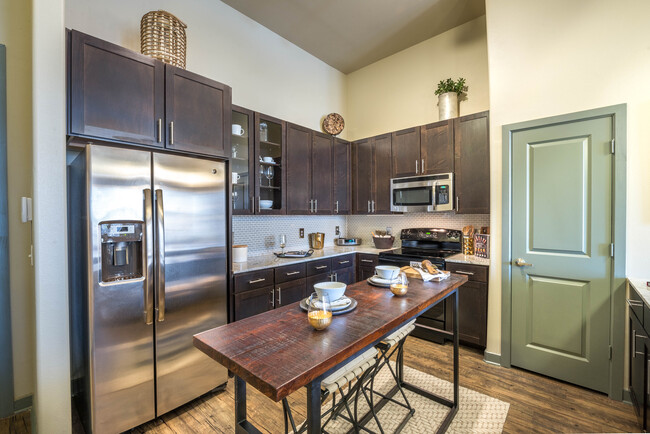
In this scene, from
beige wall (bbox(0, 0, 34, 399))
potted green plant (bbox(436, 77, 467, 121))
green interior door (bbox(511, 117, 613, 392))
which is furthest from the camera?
potted green plant (bbox(436, 77, 467, 121))

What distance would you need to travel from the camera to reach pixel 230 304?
7.84 feet

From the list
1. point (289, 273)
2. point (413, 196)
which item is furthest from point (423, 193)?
point (289, 273)

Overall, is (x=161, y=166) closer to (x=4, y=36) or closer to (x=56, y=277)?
(x=56, y=277)

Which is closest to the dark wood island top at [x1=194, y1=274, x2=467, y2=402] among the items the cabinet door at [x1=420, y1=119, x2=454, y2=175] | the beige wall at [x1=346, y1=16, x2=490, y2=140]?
the cabinet door at [x1=420, y1=119, x2=454, y2=175]

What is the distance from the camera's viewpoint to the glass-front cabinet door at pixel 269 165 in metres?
3.04

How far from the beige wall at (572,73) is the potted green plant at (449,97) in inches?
26.6

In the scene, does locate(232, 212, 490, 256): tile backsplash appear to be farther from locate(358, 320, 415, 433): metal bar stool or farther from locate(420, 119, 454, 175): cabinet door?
locate(358, 320, 415, 433): metal bar stool

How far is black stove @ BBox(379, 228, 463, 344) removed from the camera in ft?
10.1

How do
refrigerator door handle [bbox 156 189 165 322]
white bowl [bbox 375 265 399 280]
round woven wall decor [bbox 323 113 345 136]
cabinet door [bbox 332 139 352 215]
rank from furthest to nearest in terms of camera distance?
round woven wall decor [bbox 323 113 345 136], cabinet door [bbox 332 139 352 215], refrigerator door handle [bbox 156 189 165 322], white bowl [bbox 375 265 399 280]

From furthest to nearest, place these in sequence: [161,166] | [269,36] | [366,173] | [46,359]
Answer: [366,173] < [269,36] < [161,166] < [46,359]

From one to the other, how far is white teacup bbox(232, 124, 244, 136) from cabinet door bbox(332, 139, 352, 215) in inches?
57.2

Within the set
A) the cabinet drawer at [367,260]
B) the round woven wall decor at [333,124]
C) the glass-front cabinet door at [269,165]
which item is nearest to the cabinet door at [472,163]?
the cabinet drawer at [367,260]

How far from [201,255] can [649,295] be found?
2946 millimetres

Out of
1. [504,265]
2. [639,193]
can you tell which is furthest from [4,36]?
[639,193]
